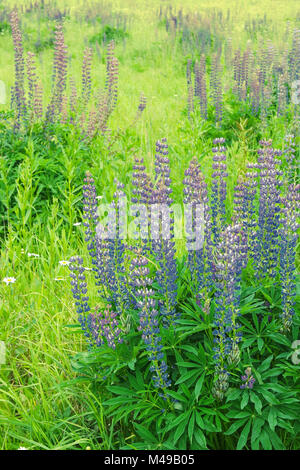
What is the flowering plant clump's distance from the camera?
6.83 ft

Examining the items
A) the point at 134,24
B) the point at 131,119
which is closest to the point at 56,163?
the point at 131,119

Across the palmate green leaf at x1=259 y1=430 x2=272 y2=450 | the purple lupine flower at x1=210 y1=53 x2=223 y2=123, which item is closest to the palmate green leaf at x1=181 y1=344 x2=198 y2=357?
the palmate green leaf at x1=259 y1=430 x2=272 y2=450

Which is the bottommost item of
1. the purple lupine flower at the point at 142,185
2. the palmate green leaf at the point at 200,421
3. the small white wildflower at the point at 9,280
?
the palmate green leaf at the point at 200,421

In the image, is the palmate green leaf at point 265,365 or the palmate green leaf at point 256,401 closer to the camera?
the palmate green leaf at point 256,401

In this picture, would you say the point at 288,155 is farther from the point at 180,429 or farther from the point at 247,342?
the point at 180,429

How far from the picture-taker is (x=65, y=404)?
8.59 feet

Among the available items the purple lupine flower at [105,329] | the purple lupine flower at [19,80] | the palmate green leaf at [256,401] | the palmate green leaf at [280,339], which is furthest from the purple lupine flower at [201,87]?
the palmate green leaf at [256,401]

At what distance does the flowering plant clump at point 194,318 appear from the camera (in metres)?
2.08

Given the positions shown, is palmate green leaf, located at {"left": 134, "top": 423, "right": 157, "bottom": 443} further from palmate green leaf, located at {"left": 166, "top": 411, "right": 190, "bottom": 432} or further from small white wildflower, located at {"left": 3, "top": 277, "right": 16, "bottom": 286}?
small white wildflower, located at {"left": 3, "top": 277, "right": 16, "bottom": 286}

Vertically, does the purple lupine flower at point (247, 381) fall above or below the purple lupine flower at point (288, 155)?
below

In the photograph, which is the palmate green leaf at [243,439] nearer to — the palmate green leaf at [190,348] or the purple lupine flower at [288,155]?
the palmate green leaf at [190,348]

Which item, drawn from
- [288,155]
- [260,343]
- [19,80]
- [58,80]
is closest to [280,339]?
[260,343]

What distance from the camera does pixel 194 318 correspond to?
2.35 metres

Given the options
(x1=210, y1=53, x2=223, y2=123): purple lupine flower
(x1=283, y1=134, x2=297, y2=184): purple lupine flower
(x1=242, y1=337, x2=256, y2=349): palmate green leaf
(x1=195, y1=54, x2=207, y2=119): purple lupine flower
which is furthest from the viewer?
(x1=195, y1=54, x2=207, y2=119): purple lupine flower
